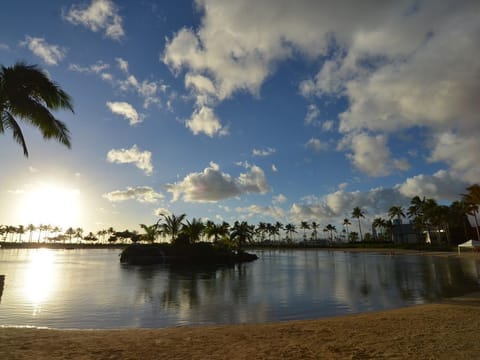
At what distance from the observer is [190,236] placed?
198 feet

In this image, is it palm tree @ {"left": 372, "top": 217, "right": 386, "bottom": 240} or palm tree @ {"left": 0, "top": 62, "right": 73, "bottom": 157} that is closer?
palm tree @ {"left": 0, "top": 62, "right": 73, "bottom": 157}

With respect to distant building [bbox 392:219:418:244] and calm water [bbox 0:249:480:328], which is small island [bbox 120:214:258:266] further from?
distant building [bbox 392:219:418:244]

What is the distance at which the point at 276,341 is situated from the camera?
929 centimetres

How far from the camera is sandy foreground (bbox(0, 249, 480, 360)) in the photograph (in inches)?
313

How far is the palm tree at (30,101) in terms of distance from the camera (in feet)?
38.5

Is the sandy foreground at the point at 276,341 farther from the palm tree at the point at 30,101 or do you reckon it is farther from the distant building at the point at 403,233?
the distant building at the point at 403,233

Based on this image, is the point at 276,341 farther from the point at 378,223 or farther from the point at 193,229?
the point at 378,223

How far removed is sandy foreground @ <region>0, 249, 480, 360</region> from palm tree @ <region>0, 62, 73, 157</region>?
7.49 m

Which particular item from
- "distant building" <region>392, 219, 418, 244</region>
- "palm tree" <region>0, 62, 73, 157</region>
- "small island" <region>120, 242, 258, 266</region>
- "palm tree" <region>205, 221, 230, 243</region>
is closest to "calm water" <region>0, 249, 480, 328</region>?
"palm tree" <region>0, 62, 73, 157</region>

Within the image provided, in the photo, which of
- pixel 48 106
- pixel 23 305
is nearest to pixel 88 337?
pixel 48 106

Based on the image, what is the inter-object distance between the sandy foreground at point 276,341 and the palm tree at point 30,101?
24.6 feet

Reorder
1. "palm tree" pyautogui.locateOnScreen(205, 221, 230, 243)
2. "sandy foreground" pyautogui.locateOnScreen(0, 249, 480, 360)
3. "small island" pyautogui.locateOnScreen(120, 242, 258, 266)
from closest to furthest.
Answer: "sandy foreground" pyautogui.locateOnScreen(0, 249, 480, 360) → "small island" pyautogui.locateOnScreen(120, 242, 258, 266) → "palm tree" pyautogui.locateOnScreen(205, 221, 230, 243)

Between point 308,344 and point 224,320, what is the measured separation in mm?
5611

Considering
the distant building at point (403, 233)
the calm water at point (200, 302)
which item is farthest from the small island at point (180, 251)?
the distant building at point (403, 233)
